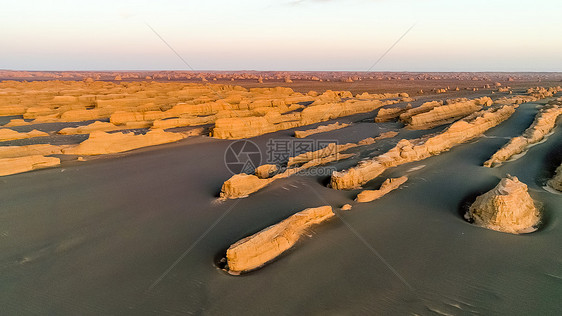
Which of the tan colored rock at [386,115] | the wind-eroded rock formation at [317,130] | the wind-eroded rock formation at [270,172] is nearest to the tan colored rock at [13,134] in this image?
the wind-eroded rock formation at [270,172]

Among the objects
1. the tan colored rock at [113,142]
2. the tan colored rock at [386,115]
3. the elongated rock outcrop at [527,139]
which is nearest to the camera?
the elongated rock outcrop at [527,139]

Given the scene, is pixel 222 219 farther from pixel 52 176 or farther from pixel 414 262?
pixel 52 176

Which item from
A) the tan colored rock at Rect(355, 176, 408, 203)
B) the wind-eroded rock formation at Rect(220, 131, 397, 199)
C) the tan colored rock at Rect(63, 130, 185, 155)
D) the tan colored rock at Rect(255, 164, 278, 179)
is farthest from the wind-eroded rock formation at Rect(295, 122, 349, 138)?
the tan colored rock at Rect(355, 176, 408, 203)

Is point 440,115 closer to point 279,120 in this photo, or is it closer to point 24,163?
point 279,120

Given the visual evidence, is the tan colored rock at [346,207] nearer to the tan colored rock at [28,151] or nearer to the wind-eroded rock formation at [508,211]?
the wind-eroded rock formation at [508,211]

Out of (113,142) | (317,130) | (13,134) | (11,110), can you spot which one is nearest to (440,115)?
(317,130)

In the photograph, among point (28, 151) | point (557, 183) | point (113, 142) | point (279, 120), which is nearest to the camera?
point (557, 183)
